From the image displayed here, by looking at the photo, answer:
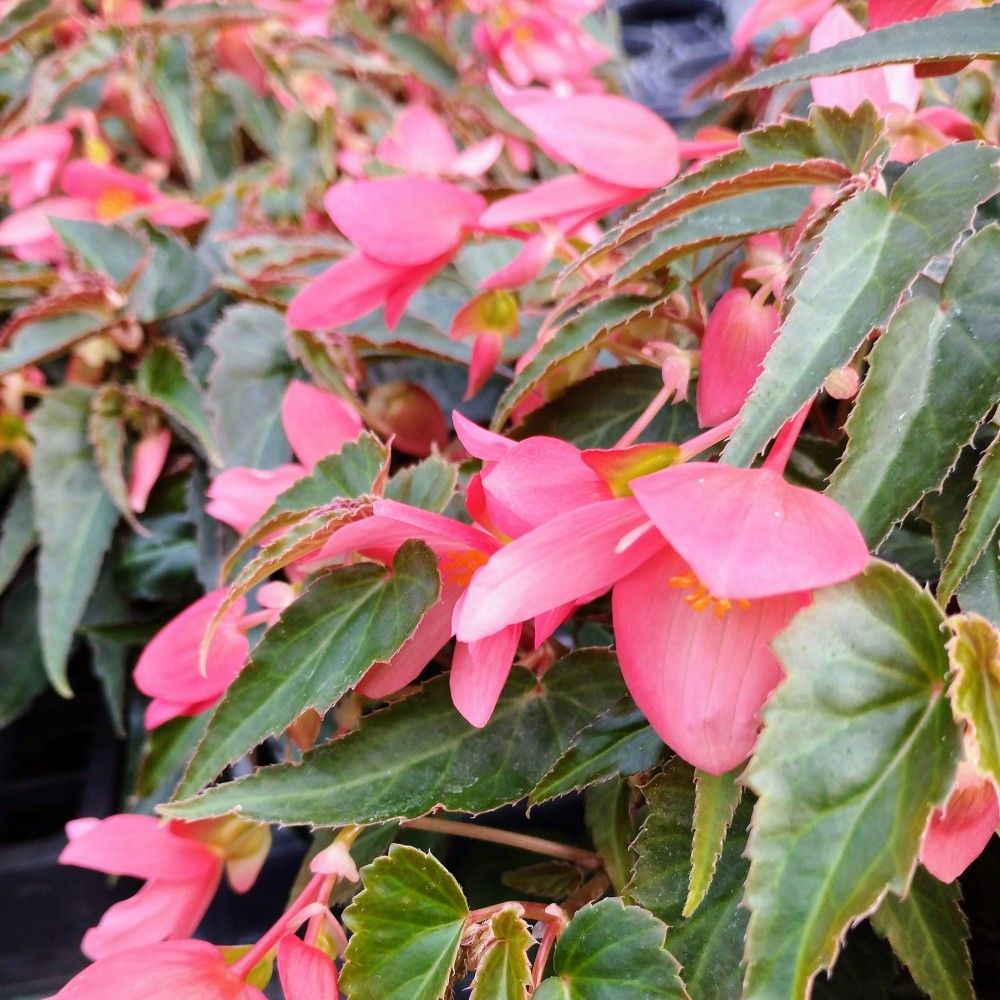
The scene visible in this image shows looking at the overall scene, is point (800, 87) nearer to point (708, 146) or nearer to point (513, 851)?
point (708, 146)

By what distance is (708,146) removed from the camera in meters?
0.40

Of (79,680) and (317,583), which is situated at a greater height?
(317,583)

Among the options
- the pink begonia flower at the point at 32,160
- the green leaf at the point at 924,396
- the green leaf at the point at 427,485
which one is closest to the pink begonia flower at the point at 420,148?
the pink begonia flower at the point at 32,160

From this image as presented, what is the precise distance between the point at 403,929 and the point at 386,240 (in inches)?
11.2

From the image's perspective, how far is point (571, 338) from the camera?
1.28 feet

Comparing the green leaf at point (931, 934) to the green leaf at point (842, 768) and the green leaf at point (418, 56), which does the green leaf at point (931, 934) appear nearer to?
the green leaf at point (842, 768)

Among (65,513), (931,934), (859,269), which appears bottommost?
(931,934)

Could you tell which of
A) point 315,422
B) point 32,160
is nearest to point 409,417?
point 315,422

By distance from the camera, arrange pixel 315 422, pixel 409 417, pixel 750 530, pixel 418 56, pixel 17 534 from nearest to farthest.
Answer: pixel 750 530
pixel 315 422
pixel 409 417
pixel 17 534
pixel 418 56

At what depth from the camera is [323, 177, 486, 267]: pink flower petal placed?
0.39 metres

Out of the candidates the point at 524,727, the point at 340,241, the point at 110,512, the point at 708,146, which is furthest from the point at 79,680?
the point at 708,146

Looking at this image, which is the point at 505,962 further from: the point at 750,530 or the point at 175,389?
the point at 175,389

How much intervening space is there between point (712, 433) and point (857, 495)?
5 cm

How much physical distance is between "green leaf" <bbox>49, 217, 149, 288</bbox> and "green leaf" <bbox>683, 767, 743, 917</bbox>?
604mm
